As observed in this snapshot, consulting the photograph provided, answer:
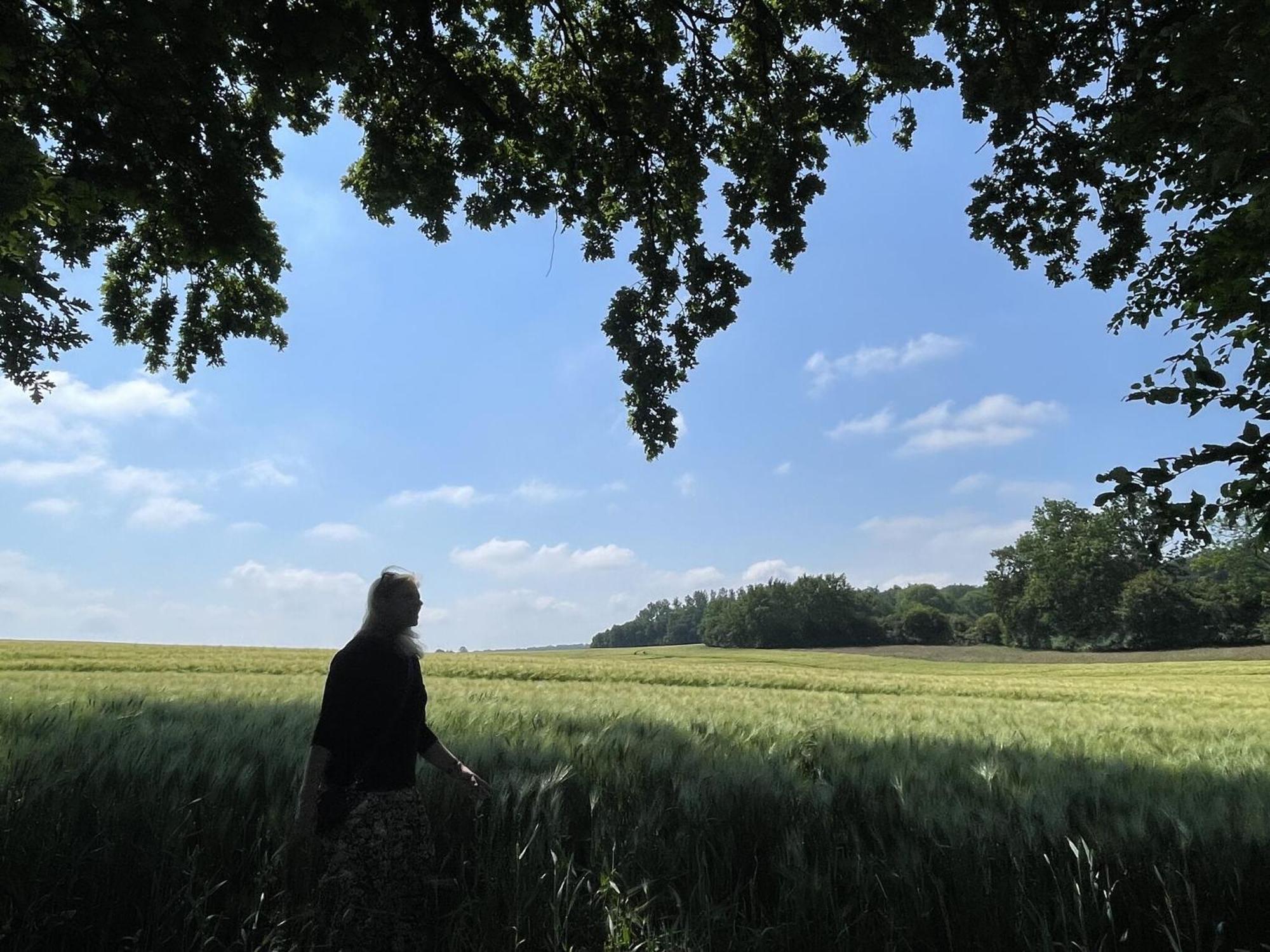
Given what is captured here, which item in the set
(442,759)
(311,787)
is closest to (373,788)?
(311,787)

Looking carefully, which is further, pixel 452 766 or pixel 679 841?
pixel 452 766

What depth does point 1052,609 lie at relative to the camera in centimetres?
8425

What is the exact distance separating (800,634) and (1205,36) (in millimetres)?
110941

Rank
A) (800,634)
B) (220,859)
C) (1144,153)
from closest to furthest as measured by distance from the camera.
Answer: (220,859) < (1144,153) < (800,634)

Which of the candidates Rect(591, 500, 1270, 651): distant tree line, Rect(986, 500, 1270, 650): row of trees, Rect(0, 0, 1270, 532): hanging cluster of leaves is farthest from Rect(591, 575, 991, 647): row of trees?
Rect(0, 0, 1270, 532): hanging cluster of leaves

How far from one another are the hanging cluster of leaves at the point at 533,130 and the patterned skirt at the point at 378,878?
434 cm

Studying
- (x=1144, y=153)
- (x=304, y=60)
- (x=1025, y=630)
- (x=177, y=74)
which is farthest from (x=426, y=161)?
(x=1025, y=630)

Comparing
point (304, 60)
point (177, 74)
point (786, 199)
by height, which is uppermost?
point (786, 199)

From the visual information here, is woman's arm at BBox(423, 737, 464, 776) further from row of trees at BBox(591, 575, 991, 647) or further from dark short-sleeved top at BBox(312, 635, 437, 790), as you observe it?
row of trees at BBox(591, 575, 991, 647)

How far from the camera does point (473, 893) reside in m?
2.72

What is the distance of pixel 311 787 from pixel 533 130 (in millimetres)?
8997

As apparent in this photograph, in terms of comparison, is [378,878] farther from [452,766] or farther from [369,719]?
[452,766]

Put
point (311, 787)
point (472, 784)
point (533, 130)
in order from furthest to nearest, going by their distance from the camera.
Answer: point (533, 130) < point (472, 784) < point (311, 787)

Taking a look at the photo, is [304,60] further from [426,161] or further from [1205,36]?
[1205,36]
